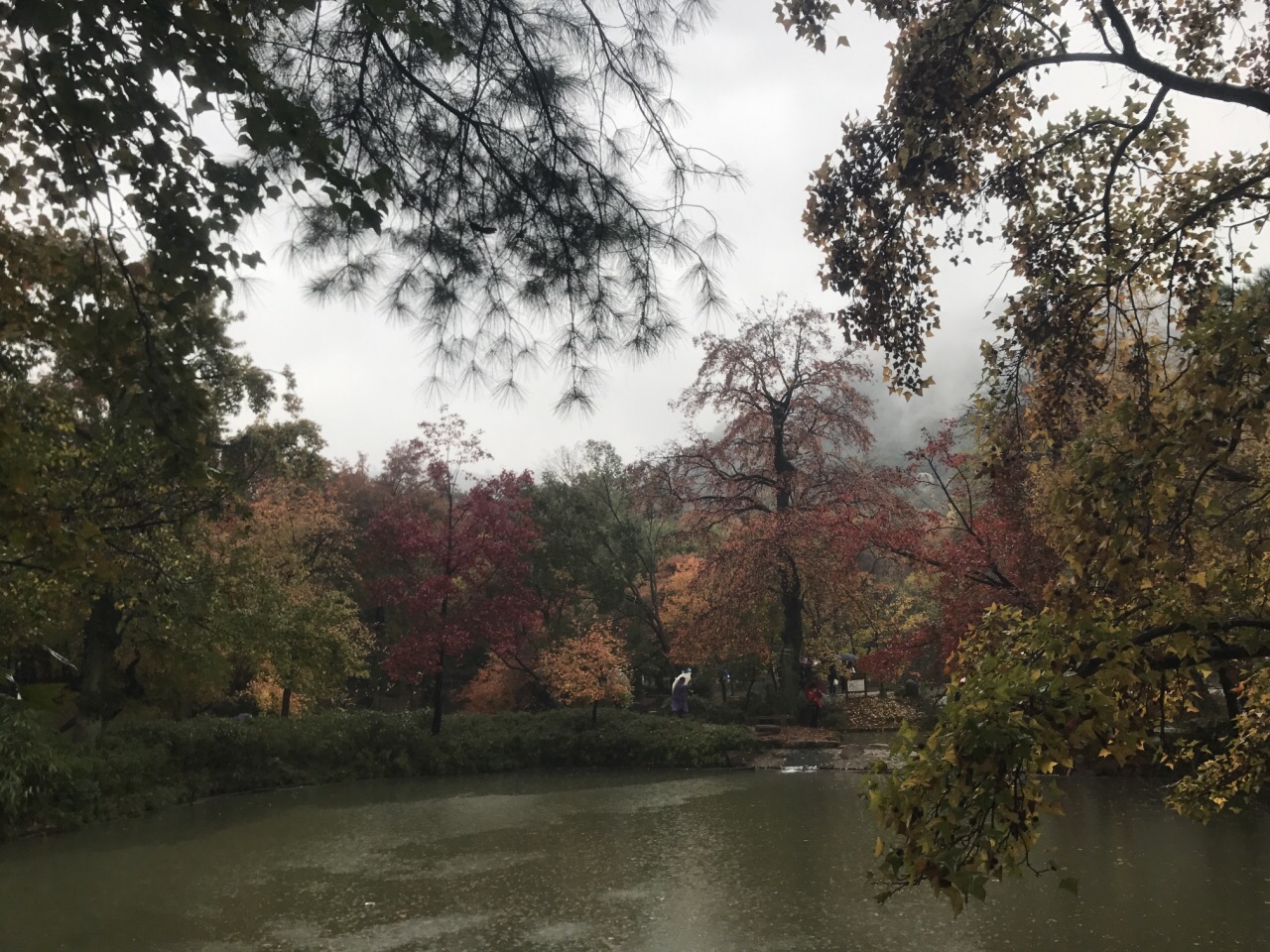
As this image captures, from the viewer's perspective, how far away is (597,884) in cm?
719

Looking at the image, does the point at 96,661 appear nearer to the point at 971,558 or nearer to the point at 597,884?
the point at 597,884

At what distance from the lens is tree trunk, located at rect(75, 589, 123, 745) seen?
11419mm

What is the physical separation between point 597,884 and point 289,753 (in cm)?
769

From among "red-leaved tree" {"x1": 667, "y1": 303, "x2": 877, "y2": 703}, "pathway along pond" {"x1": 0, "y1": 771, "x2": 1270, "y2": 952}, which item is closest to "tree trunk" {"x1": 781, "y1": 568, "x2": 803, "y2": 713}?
"red-leaved tree" {"x1": 667, "y1": 303, "x2": 877, "y2": 703}

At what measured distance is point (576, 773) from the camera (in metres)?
14.0

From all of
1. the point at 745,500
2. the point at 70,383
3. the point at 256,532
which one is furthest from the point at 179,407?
the point at 745,500

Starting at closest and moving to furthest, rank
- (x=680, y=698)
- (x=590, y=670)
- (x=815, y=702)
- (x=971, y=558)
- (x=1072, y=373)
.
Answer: (x=1072, y=373)
(x=971, y=558)
(x=590, y=670)
(x=680, y=698)
(x=815, y=702)

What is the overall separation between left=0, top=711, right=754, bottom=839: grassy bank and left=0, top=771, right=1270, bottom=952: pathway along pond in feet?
1.80

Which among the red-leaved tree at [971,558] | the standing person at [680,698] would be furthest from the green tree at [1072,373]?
the standing person at [680,698]

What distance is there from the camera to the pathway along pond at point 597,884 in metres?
5.77

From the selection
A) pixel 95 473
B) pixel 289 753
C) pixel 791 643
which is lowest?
pixel 289 753

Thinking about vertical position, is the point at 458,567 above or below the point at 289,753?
above

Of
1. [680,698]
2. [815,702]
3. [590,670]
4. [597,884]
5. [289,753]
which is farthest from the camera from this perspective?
[815,702]

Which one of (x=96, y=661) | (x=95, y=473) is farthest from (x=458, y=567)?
(x=95, y=473)
